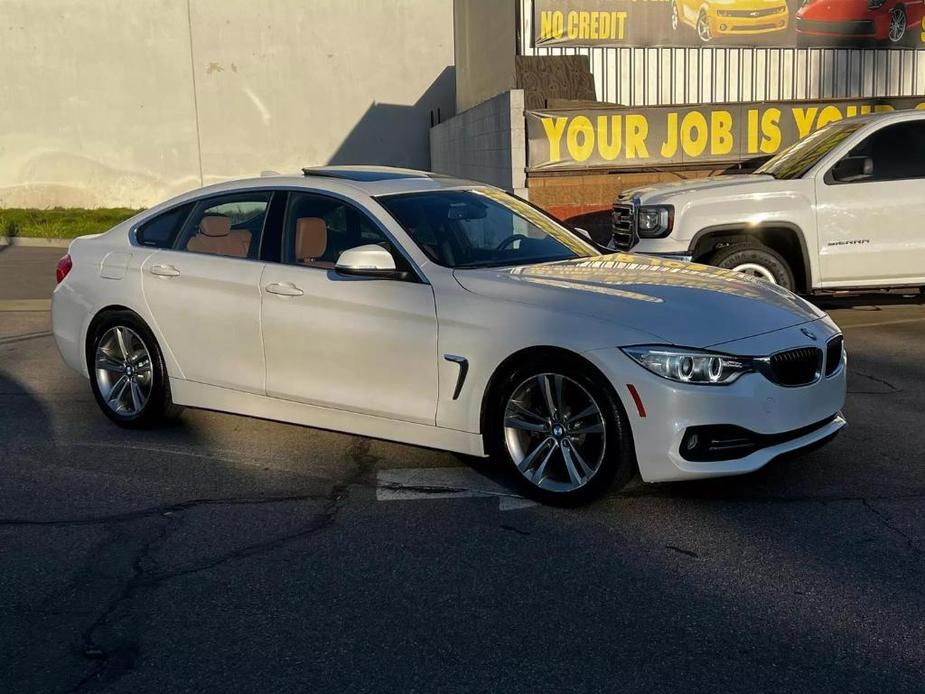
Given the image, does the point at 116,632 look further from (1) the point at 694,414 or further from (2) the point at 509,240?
(2) the point at 509,240

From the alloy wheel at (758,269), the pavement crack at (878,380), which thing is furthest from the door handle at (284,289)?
the alloy wheel at (758,269)

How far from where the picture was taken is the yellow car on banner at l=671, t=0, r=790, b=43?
2023 cm

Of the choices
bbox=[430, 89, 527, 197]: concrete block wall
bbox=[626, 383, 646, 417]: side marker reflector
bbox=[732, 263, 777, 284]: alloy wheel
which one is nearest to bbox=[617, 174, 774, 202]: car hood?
bbox=[732, 263, 777, 284]: alloy wheel

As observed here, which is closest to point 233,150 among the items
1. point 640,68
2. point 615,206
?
point 640,68

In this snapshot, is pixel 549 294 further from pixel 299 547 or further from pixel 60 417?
pixel 60 417

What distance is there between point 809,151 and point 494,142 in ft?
21.4

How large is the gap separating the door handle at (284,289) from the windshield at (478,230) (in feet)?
2.23

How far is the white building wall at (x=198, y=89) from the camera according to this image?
3156 cm

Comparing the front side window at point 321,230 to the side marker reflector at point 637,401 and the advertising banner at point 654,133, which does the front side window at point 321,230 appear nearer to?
the side marker reflector at point 637,401

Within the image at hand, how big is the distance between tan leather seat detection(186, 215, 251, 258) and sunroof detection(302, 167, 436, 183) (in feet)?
1.96

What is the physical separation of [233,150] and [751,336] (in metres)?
28.6

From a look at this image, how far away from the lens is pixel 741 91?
20828 millimetres

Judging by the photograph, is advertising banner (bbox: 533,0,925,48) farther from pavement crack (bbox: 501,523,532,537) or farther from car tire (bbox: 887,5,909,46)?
pavement crack (bbox: 501,523,532,537)

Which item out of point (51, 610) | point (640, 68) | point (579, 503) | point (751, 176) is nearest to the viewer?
point (51, 610)
